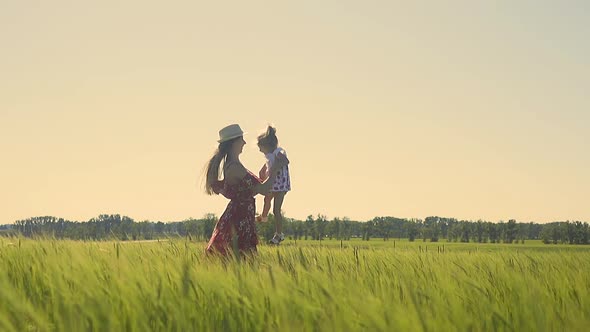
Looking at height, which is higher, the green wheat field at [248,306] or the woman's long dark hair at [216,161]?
the woman's long dark hair at [216,161]

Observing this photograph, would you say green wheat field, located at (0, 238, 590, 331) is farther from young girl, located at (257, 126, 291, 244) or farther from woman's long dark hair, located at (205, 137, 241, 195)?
young girl, located at (257, 126, 291, 244)

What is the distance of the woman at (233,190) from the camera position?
7016 millimetres

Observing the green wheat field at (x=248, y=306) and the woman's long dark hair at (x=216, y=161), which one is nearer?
the green wheat field at (x=248, y=306)

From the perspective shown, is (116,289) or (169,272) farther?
(169,272)

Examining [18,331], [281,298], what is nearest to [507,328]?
[281,298]

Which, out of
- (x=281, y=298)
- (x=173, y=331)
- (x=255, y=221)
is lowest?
(x=173, y=331)

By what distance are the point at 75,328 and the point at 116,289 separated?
910 millimetres

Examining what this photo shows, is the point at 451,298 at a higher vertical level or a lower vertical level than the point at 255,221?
lower

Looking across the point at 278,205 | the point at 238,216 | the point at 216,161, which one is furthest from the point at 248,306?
the point at 278,205

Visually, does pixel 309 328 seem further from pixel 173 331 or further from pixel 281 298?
pixel 173 331

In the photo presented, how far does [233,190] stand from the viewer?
7203mm

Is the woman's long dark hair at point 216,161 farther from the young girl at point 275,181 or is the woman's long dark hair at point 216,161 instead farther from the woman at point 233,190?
the young girl at point 275,181

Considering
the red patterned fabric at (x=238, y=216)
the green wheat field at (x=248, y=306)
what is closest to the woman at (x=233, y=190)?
the red patterned fabric at (x=238, y=216)

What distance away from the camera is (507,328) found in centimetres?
288
